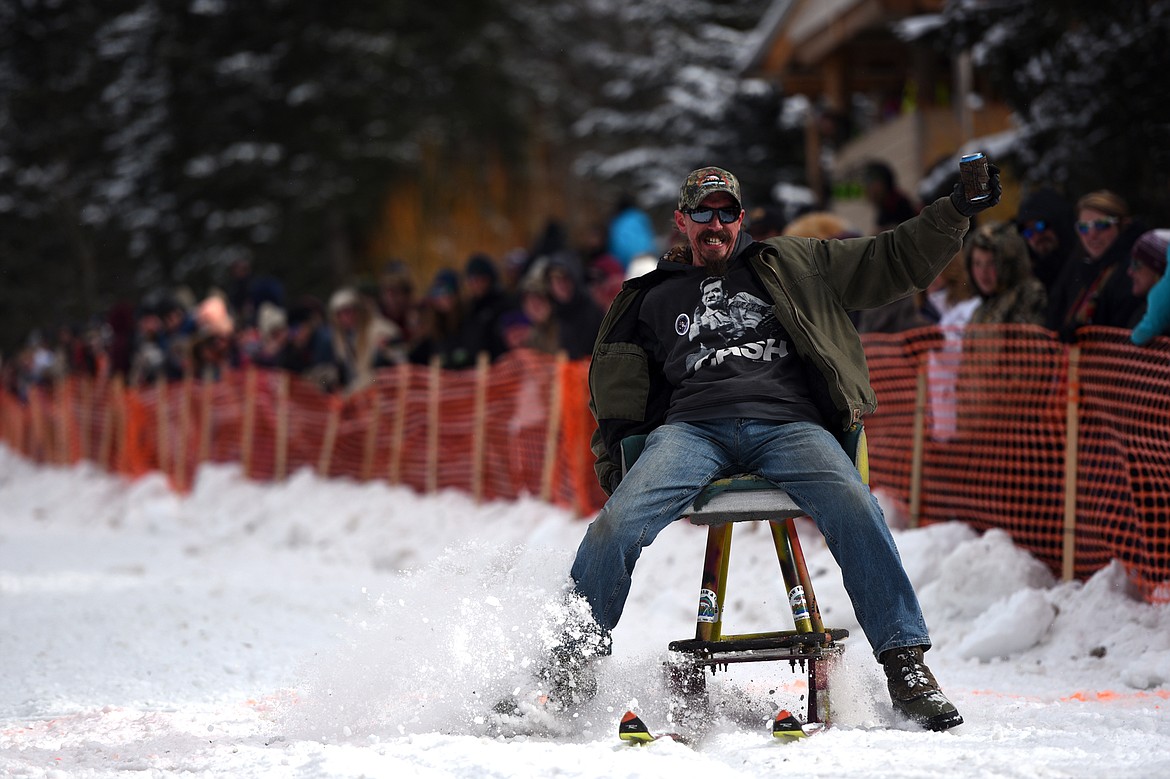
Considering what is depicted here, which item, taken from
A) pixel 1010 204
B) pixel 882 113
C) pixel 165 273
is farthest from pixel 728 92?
pixel 165 273

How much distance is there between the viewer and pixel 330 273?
33.7m

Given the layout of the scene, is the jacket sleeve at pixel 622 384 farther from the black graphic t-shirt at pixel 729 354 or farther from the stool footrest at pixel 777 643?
the stool footrest at pixel 777 643

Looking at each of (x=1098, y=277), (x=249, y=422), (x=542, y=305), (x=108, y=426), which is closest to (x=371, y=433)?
(x=249, y=422)

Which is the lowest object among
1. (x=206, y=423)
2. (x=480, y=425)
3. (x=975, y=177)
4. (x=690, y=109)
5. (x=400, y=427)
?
(x=206, y=423)

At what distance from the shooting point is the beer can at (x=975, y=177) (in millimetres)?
4805

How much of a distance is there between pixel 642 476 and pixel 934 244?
1.22m

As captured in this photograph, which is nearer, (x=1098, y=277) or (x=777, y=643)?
(x=777, y=643)

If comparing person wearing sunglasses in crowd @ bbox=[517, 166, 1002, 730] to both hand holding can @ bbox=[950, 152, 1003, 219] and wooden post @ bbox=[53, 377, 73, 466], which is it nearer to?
hand holding can @ bbox=[950, 152, 1003, 219]

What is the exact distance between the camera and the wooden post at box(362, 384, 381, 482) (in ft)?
47.1

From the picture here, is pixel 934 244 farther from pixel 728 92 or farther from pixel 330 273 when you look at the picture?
pixel 330 273

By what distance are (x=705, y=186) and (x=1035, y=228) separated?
3.59 meters

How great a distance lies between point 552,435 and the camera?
11.3 metres

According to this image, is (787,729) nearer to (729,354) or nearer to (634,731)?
(634,731)

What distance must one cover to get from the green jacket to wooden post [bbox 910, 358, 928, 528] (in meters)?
3.13
